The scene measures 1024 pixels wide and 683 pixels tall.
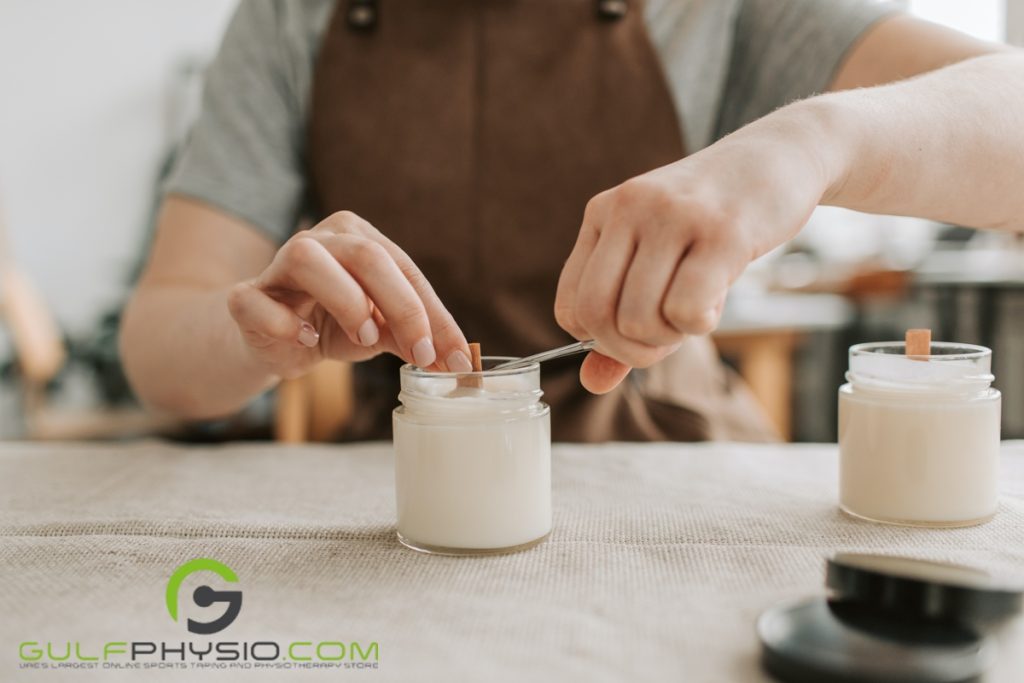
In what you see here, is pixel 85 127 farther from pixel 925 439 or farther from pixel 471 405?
pixel 925 439

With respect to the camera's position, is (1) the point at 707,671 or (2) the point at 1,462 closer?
(1) the point at 707,671

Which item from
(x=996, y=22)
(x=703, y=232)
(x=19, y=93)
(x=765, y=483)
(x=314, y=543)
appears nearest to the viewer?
(x=703, y=232)

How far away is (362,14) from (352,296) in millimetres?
630

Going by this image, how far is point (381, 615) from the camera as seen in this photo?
0.55 meters

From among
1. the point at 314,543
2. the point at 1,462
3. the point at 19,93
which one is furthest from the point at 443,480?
the point at 19,93

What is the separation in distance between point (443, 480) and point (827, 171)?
0.37m

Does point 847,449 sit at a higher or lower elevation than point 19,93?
lower

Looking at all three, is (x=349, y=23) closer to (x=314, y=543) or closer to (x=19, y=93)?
(x=314, y=543)

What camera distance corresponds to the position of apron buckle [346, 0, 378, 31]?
120 centimetres

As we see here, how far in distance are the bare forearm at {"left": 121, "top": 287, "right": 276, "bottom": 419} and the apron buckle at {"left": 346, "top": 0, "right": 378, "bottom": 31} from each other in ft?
1.35

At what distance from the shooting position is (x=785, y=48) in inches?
46.6

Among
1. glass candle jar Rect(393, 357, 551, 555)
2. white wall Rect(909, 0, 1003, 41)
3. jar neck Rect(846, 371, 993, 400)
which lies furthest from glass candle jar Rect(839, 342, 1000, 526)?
white wall Rect(909, 0, 1003, 41)

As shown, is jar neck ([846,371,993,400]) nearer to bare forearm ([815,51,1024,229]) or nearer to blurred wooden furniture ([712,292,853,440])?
bare forearm ([815,51,1024,229])

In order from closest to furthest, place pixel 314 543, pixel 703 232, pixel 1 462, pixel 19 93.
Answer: pixel 703 232
pixel 314 543
pixel 1 462
pixel 19 93
